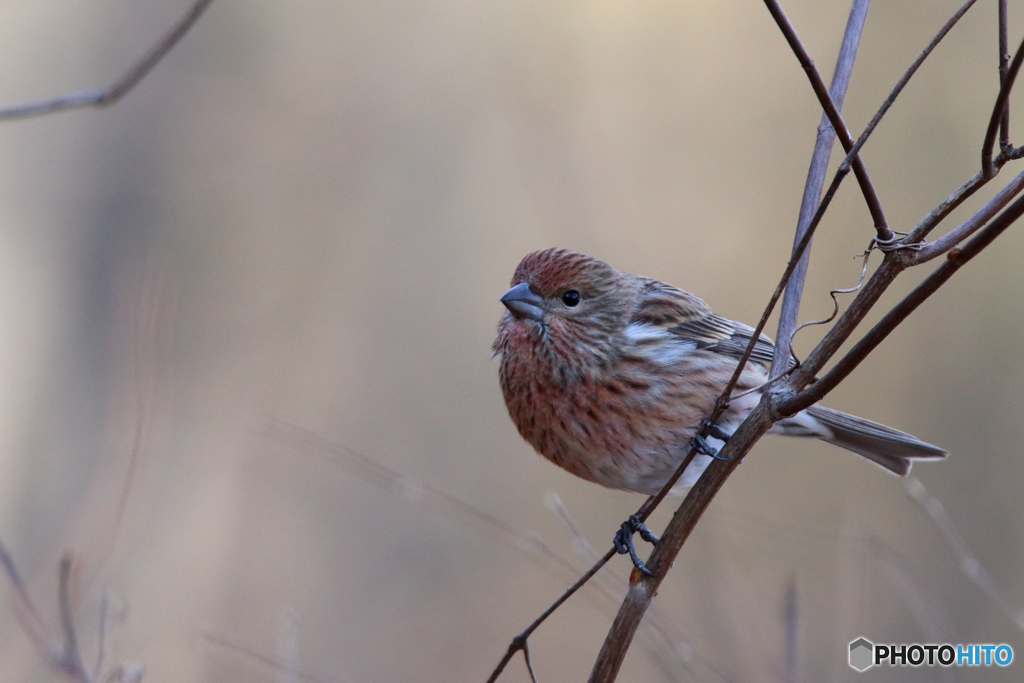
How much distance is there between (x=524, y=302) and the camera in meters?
4.36

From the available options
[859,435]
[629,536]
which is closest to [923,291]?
[629,536]

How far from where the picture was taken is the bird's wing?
14.9 feet

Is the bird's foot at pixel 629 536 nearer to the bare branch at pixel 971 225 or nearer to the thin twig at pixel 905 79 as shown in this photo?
the bare branch at pixel 971 225

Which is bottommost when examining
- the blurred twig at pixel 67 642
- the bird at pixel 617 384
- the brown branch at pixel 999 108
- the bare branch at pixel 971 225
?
the blurred twig at pixel 67 642

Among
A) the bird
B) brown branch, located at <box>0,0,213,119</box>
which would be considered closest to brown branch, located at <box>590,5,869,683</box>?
the bird

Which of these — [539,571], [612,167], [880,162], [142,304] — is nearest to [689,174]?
[612,167]

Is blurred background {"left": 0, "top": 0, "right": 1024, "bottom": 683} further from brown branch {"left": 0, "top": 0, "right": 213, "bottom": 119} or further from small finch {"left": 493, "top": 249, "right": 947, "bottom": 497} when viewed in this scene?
brown branch {"left": 0, "top": 0, "right": 213, "bottom": 119}

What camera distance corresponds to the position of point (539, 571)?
29.1ft

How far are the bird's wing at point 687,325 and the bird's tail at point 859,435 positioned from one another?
35 centimetres

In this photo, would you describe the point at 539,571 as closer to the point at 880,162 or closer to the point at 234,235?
the point at 234,235

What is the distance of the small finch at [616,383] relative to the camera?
4.16 meters

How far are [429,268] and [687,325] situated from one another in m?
5.19

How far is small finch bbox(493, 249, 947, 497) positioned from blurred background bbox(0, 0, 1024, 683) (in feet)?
12.2

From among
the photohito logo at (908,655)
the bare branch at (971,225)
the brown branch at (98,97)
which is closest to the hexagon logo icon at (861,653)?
the photohito logo at (908,655)
